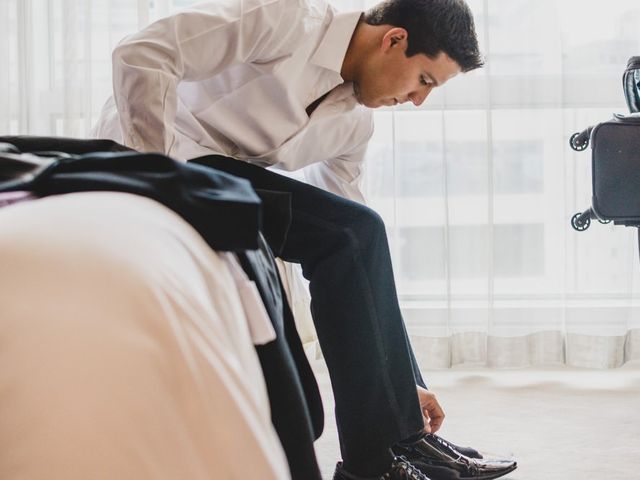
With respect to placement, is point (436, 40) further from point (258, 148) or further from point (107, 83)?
point (107, 83)

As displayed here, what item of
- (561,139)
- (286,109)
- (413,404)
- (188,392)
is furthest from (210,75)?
(561,139)

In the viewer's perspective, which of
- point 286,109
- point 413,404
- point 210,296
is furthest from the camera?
point 286,109

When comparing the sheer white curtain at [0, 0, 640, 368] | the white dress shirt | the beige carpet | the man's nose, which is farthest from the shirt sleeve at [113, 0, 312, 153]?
the sheer white curtain at [0, 0, 640, 368]

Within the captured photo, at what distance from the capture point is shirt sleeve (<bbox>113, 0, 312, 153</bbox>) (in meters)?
1.26

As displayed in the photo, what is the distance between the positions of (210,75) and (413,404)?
2.07 ft

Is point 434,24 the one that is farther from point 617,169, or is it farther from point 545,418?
point 545,418

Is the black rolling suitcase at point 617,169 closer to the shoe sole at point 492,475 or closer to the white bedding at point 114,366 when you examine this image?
the shoe sole at point 492,475

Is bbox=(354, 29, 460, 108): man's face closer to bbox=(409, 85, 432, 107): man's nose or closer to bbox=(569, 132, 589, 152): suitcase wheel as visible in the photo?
bbox=(409, 85, 432, 107): man's nose

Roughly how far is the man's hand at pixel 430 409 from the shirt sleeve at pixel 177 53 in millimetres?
581

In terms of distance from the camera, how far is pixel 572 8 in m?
2.29

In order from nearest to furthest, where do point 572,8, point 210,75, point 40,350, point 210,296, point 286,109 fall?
point 40,350 → point 210,296 → point 210,75 → point 286,109 → point 572,8

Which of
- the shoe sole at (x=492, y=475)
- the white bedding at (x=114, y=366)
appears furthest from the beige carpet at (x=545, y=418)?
the white bedding at (x=114, y=366)

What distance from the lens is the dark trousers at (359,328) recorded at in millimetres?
1260

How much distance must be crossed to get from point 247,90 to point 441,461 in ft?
2.35
